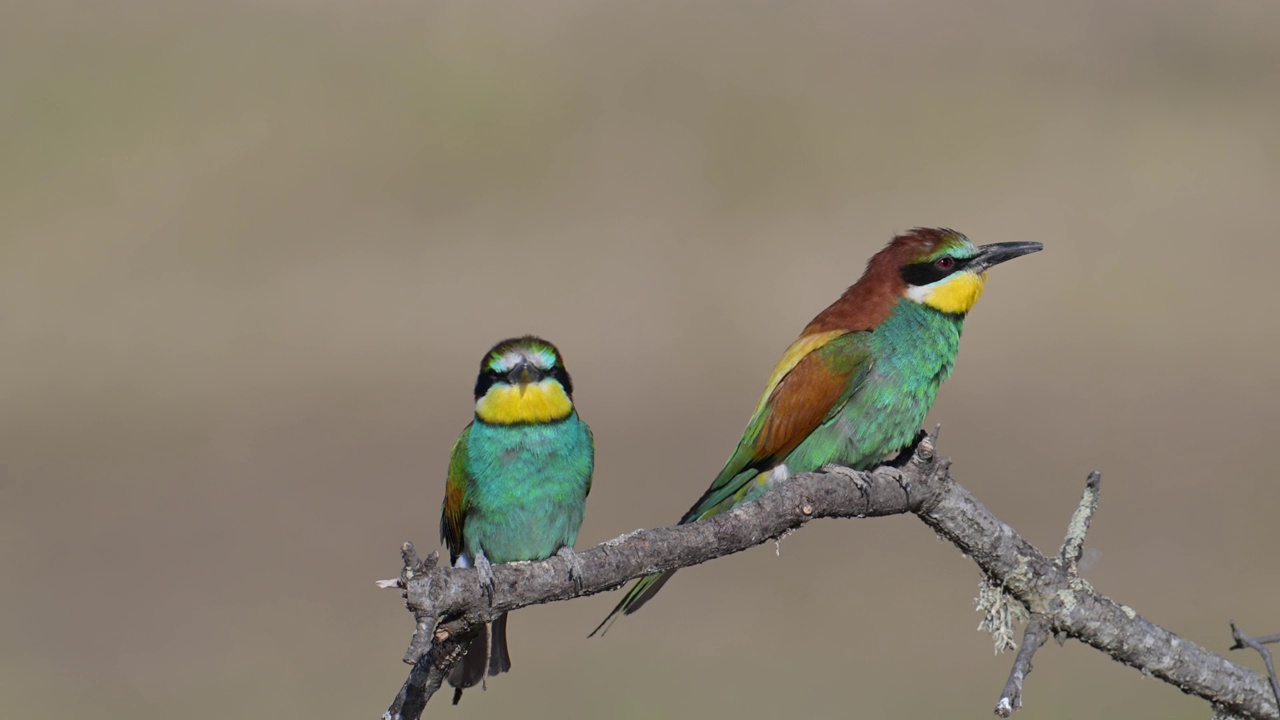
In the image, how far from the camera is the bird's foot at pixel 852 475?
2717 millimetres

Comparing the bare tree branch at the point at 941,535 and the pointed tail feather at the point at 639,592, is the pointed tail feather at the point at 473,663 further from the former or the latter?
the bare tree branch at the point at 941,535

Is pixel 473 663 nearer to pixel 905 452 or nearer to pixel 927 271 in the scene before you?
pixel 905 452

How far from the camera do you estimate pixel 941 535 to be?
2707 mm

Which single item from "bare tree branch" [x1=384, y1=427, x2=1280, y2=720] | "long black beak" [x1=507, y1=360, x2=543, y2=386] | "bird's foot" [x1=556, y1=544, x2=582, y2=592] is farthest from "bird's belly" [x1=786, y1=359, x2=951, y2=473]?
"bird's foot" [x1=556, y1=544, x2=582, y2=592]

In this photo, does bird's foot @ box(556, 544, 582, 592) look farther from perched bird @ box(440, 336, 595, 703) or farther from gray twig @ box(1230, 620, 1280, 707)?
gray twig @ box(1230, 620, 1280, 707)

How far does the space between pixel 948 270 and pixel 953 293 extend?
0.05 m

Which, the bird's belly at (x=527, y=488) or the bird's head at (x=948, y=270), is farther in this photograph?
the bird's head at (x=948, y=270)

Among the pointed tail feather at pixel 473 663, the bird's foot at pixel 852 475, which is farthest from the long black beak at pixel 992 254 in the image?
the pointed tail feather at pixel 473 663

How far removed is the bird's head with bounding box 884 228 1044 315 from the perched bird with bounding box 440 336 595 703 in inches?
34.3

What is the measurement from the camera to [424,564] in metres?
1.80

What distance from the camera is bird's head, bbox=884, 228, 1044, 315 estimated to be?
11.2 feet

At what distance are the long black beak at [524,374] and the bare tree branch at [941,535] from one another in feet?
2.02

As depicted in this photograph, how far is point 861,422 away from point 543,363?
2.77ft

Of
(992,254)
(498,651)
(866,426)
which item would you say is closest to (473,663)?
(498,651)
